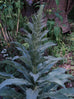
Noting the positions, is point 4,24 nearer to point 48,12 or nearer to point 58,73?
point 48,12

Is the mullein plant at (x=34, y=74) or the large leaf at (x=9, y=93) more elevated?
the mullein plant at (x=34, y=74)

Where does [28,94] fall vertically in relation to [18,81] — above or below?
below

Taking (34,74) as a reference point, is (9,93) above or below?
below

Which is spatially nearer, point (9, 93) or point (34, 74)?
point (34, 74)

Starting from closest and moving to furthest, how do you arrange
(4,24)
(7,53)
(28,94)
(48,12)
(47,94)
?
(28,94)
(47,94)
(7,53)
(4,24)
(48,12)

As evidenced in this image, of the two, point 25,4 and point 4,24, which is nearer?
point 4,24

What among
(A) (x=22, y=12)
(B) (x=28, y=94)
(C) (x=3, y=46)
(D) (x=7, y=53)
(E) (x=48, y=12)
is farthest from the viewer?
(A) (x=22, y=12)

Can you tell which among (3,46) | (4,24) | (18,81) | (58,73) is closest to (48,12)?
(4,24)

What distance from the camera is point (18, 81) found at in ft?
4.81

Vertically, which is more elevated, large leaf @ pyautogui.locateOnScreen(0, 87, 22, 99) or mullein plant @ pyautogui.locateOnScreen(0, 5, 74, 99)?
mullein plant @ pyautogui.locateOnScreen(0, 5, 74, 99)

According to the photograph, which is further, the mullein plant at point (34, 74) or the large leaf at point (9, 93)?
the large leaf at point (9, 93)

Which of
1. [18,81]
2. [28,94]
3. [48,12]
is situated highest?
[48,12]

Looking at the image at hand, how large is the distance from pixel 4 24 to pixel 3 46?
2.15 ft

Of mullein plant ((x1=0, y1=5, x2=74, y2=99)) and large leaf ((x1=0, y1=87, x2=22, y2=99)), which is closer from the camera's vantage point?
mullein plant ((x1=0, y1=5, x2=74, y2=99))
